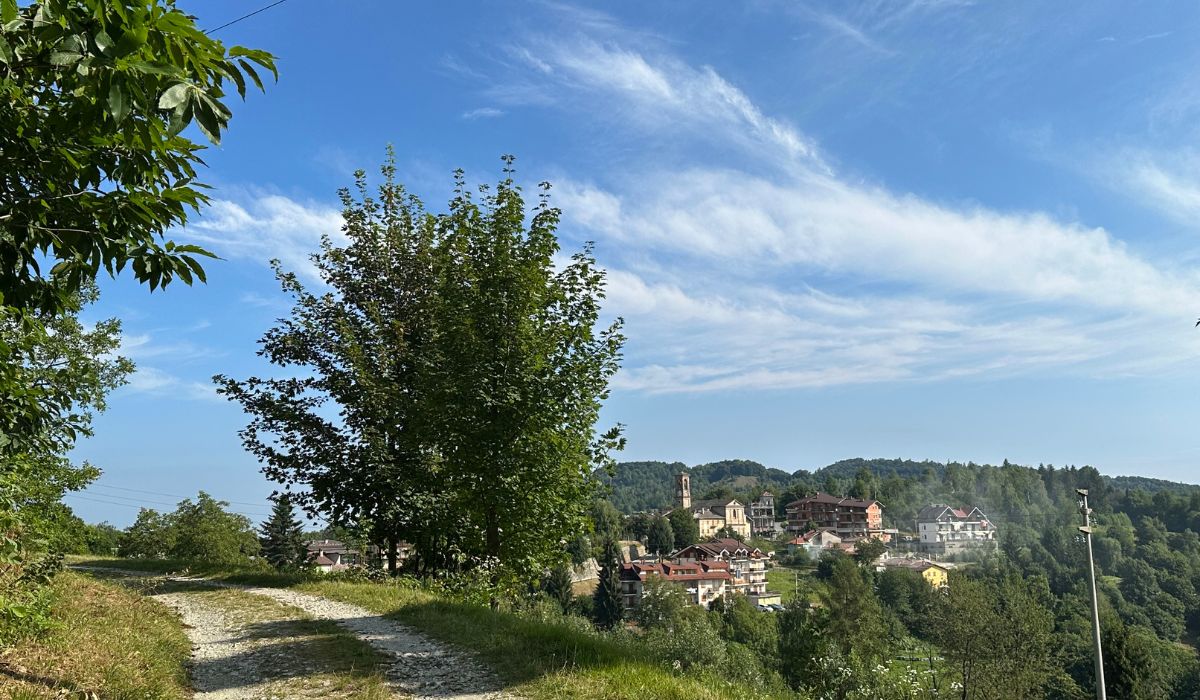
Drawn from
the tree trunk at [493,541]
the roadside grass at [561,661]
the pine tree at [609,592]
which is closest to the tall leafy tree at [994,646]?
the tree trunk at [493,541]

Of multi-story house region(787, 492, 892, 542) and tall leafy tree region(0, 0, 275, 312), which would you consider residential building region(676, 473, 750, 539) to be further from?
tall leafy tree region(0, 0, 275, 312)

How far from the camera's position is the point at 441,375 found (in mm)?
13484

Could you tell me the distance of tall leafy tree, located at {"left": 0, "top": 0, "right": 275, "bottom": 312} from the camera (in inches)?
100

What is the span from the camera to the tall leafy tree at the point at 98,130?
8.36 ft

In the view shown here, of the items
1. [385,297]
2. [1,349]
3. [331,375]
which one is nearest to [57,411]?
[1,349]

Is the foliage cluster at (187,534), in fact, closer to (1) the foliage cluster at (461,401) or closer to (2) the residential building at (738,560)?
(1) the foliage cluster at (461,401)

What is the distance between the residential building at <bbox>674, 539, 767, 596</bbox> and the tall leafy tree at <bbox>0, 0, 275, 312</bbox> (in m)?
132

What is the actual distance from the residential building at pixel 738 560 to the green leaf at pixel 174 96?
435ft

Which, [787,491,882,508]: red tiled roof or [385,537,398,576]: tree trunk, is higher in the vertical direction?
[385,537,398,576]: tree trunk

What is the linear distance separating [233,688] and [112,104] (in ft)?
23.6

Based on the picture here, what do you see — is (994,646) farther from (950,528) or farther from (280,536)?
(950,528)

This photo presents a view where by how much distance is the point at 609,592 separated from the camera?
95312 mm

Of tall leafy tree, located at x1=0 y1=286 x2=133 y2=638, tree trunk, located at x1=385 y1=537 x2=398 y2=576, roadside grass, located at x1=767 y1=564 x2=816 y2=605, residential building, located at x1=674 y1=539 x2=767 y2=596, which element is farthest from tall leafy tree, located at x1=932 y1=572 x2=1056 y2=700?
residential building, located at x1=674 y1=539 x2=767 y2=596

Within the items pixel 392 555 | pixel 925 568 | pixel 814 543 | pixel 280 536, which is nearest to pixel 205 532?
pixel 280 536
